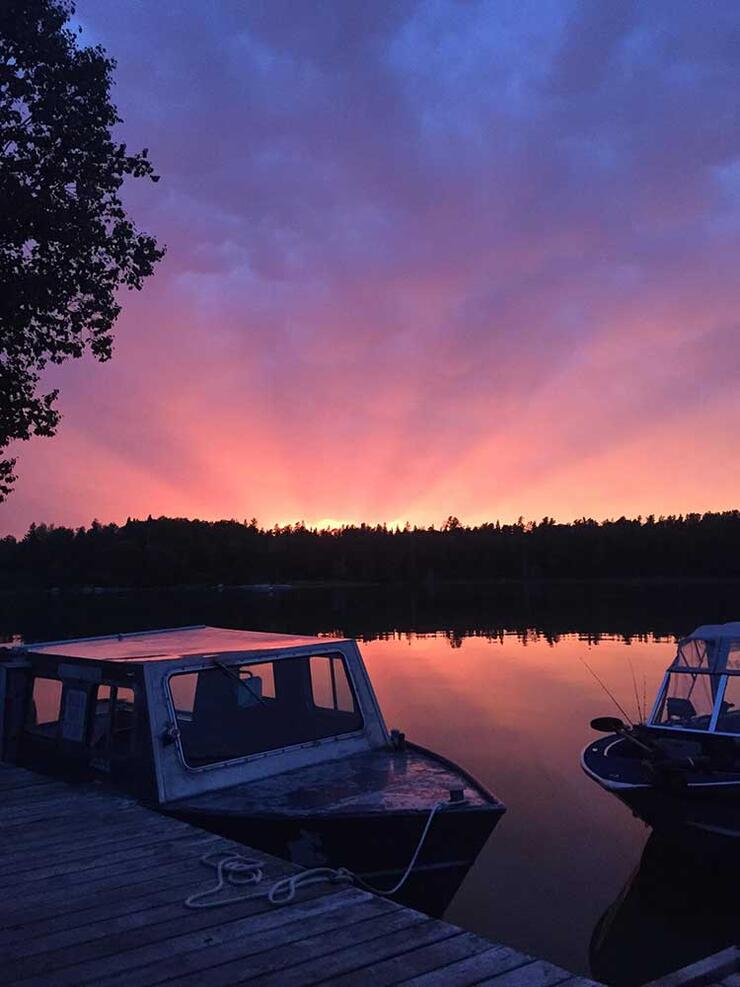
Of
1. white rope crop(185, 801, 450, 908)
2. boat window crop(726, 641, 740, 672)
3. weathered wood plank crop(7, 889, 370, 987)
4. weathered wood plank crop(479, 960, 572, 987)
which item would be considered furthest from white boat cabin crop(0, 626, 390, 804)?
boat window crop(726, 641, 740, 672)

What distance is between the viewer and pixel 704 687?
485 inches

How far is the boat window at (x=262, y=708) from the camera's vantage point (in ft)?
30.1

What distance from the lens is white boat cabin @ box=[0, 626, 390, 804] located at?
868 cm

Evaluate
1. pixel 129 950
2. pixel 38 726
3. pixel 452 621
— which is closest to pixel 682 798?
pixel 129 950

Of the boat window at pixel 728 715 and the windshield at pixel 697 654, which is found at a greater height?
the windshield at pixel 697 654

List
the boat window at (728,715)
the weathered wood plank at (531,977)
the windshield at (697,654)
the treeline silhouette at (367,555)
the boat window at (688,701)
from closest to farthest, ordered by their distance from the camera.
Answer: the weathered wood plank at (531,977) < the boat window at (728,715) < the boat window at (688,701) < the windshield at (697,654) < the treeline silhouette at (367,555)

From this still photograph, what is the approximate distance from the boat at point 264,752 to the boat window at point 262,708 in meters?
0.02

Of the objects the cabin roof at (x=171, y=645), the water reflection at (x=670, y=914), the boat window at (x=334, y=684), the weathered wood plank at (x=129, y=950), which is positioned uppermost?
the cabin roof at (x=171, y=645)

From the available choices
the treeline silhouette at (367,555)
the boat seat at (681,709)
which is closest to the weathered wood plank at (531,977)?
the boat seat at (681,709)

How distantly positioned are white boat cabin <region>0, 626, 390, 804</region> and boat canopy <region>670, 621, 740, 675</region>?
5.23 metres

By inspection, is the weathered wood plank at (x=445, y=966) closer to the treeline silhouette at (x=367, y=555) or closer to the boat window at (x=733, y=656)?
the boat window at (x=733, y=656)

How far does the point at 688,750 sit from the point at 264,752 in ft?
20.2

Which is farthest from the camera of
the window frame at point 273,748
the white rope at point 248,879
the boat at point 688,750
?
the boat at point 688,750

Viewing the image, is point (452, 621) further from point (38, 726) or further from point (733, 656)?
point (38, 726)
